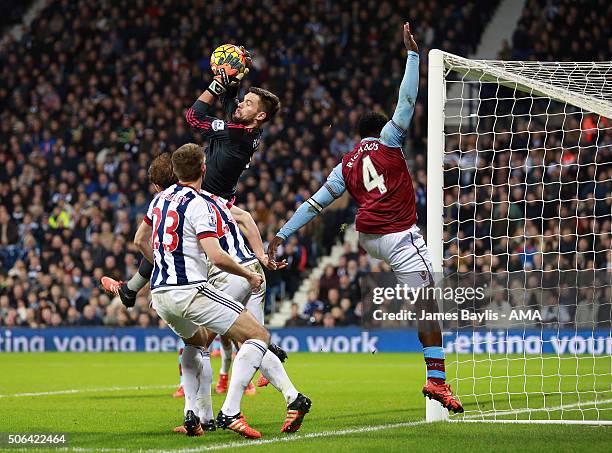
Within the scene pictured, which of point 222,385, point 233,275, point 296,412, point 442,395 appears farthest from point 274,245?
point 222,385

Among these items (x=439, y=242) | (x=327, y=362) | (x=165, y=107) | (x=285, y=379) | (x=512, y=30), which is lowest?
(x=327, y=362)

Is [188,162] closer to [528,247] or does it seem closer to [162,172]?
[162,172]

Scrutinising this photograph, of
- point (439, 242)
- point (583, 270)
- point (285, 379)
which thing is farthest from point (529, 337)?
point (285, 379)

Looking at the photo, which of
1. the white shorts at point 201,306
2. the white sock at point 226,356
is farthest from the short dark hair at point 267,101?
the white sock at point 226,356

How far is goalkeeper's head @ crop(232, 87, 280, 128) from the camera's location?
9.00 m

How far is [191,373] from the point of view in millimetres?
7996

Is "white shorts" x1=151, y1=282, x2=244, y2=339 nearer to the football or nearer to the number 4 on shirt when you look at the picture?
the number 4 on shirt

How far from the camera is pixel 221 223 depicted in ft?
24.7

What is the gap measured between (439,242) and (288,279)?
1224 centimetres

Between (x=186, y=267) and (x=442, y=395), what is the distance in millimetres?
2196

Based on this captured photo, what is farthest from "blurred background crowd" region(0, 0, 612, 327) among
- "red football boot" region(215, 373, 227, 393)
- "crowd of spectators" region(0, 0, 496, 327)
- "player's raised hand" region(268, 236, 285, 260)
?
"player's raised hand" region(268, 236, 285, 260)

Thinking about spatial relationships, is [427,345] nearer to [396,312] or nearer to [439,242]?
[439,242]

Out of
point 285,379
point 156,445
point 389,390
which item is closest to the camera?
point 156,445

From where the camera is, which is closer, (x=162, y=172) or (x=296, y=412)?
(x=296, y=412)
